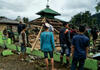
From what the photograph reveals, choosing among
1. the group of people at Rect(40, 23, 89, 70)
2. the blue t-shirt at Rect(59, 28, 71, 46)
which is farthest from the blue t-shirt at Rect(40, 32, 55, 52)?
the blue t-shirt at Rect(59, 28, 71, 46)

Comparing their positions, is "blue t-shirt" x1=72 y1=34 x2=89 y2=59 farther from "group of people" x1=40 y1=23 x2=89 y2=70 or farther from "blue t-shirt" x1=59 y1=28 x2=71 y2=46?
"blue t-shirt" x1=59 y1=28 x2=71 y2=46

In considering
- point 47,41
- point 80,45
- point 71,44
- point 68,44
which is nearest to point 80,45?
point 80,45

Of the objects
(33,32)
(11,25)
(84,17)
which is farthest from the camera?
(84,17)

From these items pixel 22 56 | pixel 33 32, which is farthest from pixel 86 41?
pixel 33 32

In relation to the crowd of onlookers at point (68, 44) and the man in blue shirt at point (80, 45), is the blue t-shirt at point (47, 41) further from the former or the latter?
the man in blue shirt at point (80, 45)

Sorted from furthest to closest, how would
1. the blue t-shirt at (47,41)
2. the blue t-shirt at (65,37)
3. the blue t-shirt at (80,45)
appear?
the blue t-shirt at (65,37) < the blue t-shirt at (47,41) < the blue t-shirt at (80,45)

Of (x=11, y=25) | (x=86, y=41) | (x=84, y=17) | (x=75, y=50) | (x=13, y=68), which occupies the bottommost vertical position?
(x=13, y=68)

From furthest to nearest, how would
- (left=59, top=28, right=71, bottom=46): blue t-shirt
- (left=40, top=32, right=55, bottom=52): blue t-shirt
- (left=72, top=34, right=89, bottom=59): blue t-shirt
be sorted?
(left=59, top=28, right=71, bottom=46): blue t-shirt
(left=40, top=32, right=55, bottom=52): blue t-shirt
(left=72, top=34, right=89, bottom=59): blue t-shirt

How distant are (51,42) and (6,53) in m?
4.98

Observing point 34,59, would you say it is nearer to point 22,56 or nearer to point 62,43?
point 22,56

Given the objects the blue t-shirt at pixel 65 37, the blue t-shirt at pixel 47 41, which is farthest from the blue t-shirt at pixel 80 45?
the blue t-shirt at pixel 65 37

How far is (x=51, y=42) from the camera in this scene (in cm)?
450

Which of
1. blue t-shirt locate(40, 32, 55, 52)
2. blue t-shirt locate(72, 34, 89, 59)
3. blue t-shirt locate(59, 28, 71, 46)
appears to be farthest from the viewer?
blue t-shirt locate(59, 28, 71, 46)

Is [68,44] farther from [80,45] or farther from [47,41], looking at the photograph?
[80,45]
